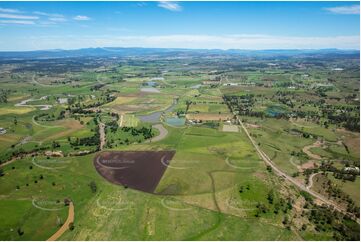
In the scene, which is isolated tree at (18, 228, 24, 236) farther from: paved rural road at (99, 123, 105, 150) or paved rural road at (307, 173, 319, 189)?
paved rural road at (307, 173, 319, 189)

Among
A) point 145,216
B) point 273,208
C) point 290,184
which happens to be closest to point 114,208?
point 145,216

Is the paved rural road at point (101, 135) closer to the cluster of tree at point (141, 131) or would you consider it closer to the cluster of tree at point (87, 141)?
the cluster of tree at point (87, 141)

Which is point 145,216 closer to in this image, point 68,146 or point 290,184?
point 290,184

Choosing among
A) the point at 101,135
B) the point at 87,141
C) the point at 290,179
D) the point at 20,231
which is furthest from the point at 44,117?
the point at 290,179

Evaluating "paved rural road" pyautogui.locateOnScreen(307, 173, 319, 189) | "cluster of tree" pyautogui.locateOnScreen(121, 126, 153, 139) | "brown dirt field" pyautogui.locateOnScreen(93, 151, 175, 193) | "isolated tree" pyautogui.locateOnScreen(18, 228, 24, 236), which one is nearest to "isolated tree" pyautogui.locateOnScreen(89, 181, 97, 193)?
"brown dirt field" pyautogui.locateOnScreen(93, 151, 175, 193)

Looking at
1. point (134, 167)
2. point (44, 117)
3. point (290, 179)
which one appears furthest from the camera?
point (44, 117)

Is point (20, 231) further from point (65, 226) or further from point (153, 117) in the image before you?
point (153, 117)

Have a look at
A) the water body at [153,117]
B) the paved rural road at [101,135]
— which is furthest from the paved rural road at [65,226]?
the water body at [153,117]

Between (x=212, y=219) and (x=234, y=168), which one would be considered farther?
(x=234, y=168)
